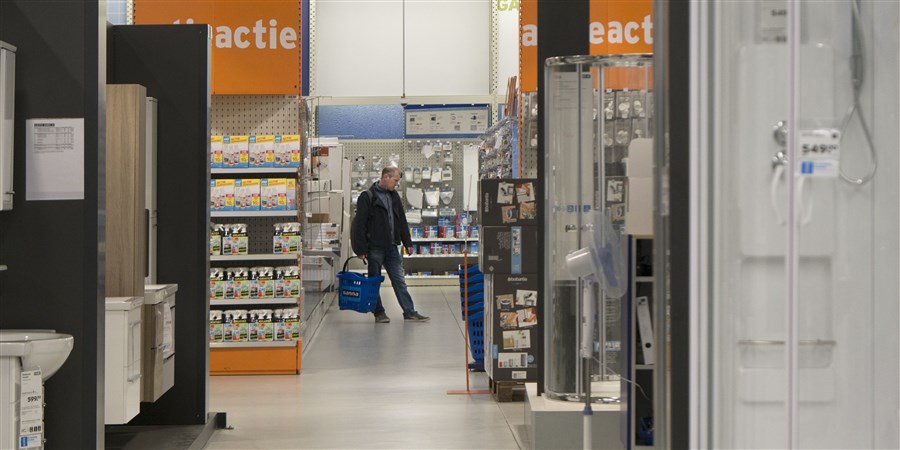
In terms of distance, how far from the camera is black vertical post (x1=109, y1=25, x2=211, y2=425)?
20.7 ft

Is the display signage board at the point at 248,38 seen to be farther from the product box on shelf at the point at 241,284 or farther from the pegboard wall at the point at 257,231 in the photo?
the product box on shelf at the point at 241,284

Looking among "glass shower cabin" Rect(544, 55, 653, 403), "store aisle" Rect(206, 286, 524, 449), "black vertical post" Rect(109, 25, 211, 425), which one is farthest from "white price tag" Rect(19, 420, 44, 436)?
"glass shower cabin" Rect(544, 55, 653, 403)

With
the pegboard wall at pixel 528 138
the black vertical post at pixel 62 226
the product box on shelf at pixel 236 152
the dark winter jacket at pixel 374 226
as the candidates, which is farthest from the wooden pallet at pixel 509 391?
the dark winter jacket at pixel 374 226

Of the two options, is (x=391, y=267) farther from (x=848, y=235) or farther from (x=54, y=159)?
(x=848, y=235)

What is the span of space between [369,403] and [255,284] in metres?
1.69

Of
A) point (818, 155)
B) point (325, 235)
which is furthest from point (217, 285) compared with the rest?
point (818, 155)

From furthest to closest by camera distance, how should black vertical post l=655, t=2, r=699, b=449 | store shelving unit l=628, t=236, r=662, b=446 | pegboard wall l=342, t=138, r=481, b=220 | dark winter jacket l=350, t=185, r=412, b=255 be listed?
pegboard wall l=342, t=138, r=481, b=220 < dark winter jacket l=350, t=185, r=412, b=255 < store shelving unit l=628, t=236, r=662, b=446 < black vertical post l=655, t=2, r=699, b=449

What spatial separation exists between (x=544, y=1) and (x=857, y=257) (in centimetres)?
383

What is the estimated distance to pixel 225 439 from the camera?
6.23 metres

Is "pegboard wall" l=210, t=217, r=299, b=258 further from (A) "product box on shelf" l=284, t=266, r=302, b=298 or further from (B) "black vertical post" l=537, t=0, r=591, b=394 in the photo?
(B) "black vertical post" l=537, t=0, r=591, b=394

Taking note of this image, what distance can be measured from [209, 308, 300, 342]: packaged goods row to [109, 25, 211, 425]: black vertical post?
2004mm

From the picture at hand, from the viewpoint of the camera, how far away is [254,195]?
8391 mm

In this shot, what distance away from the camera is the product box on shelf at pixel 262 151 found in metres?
8.40

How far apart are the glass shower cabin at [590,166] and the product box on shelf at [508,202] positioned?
145 centimetres
